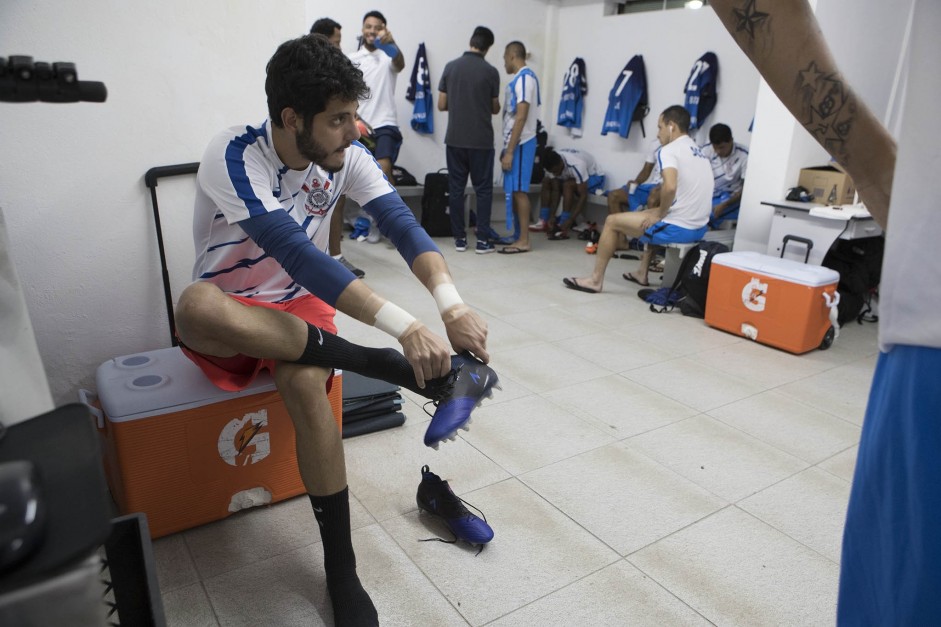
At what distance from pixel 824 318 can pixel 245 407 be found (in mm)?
2898

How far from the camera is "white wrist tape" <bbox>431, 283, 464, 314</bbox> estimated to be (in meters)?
1.70

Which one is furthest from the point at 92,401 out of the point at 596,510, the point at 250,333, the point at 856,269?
the point at 856,269

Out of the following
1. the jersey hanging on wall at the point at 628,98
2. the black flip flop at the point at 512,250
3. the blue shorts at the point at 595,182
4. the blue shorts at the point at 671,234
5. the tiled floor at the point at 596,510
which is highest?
the jersey hanging on wall at the point at 628,98

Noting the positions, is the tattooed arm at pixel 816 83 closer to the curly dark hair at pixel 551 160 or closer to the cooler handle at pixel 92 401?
the cooler handle at pixel 92 401

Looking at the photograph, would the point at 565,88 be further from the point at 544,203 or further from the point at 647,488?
the point at 647,488

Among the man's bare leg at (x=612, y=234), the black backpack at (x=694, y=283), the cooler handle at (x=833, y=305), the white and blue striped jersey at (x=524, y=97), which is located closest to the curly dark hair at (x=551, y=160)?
the white and blue striped jersey at (x=524, y=97)

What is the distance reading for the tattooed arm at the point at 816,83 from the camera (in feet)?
2.55

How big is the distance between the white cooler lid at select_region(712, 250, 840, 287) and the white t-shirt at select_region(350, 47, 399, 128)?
10.2 feet

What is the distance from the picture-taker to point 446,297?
171 centimetres

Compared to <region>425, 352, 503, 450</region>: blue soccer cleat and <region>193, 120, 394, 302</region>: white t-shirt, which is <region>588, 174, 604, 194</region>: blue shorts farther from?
<region>425, 352, 503, 450</region>: blue soccer cleat

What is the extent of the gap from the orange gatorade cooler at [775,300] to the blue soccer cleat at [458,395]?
2.21 metres

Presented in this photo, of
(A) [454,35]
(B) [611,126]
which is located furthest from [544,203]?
(A) [454,35]

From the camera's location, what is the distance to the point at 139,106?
2006 mm

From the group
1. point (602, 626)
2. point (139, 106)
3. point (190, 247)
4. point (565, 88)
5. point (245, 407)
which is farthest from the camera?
point (565, 88)
